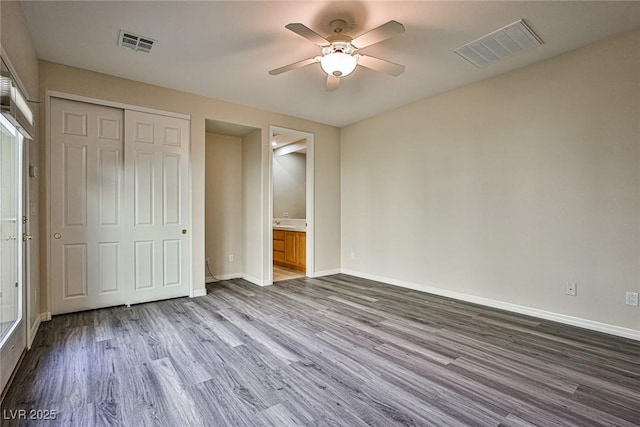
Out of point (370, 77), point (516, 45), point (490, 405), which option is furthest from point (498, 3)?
point (490, 405)

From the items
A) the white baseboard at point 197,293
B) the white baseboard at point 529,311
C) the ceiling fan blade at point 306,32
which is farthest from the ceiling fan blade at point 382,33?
the white baseboard at point 197,293

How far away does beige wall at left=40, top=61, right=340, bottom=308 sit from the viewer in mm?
3420

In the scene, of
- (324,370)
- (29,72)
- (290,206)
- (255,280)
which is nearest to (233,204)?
(255,280)

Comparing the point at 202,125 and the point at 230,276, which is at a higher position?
the point at 202,125

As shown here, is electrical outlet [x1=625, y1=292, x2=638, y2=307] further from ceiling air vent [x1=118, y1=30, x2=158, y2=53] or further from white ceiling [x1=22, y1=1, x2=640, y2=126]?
ceiling air vent [x1=118, y1=30, x2=158, y2=53]

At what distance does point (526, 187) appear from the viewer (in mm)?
3436

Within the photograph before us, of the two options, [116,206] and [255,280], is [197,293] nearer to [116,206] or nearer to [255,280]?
[255,280]

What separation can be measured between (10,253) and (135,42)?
2.08 metres

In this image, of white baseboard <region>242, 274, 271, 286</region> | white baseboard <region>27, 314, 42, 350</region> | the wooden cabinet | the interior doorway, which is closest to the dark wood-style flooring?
white baseboard <region>27, 314, 42, 350</region>

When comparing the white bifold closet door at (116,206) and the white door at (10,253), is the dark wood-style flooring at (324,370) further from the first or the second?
the white bifold closet door at (116,206)

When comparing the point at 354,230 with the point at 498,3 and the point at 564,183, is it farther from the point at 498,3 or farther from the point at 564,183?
the point at 498,3

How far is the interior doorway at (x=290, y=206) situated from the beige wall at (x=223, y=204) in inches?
28.9

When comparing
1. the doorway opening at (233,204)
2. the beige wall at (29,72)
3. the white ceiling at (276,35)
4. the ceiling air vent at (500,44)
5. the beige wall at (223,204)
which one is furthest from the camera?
the beige wall at (223,204)

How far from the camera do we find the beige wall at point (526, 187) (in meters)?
2.85
